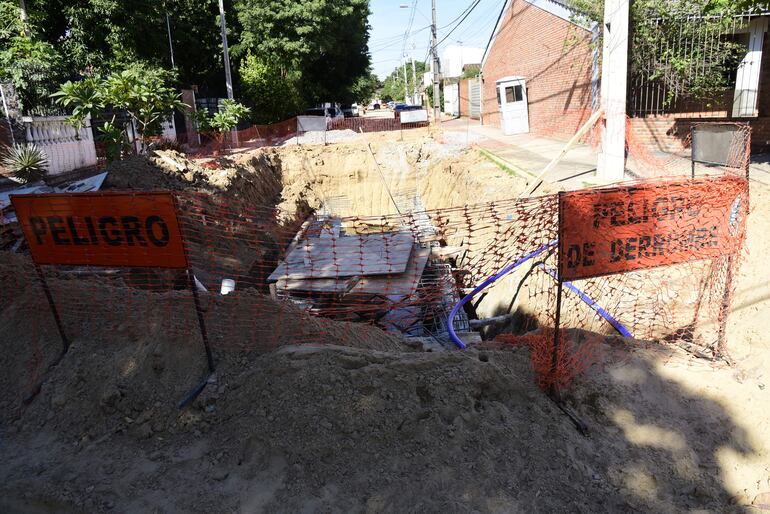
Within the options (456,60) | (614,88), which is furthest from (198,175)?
(456,60)

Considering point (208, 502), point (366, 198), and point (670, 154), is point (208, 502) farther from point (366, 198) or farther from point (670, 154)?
point (366, 198)

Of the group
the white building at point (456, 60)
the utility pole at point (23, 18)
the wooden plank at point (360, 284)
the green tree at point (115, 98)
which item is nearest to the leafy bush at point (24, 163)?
the green tree at point (115, 98)

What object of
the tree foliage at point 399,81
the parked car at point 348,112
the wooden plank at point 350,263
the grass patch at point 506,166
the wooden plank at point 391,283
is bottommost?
the wooden plank at point 391,283

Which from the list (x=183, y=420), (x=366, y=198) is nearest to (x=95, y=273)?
(x=183, y=420)

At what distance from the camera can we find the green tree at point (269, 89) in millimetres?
25875

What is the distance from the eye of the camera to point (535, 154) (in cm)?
1452

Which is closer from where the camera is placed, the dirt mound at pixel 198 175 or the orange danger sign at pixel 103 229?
the orange danger sign at pixel 103 229

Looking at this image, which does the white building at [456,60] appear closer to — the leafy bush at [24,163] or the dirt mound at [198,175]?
the dirt mound at [198,175]

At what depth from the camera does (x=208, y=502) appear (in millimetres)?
2846

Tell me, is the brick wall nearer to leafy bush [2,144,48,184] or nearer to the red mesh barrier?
the red mesh barrier

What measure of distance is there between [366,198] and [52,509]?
1801 cm

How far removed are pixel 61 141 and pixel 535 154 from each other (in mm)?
12720

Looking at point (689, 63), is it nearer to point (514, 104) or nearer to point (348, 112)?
point (514, 104)

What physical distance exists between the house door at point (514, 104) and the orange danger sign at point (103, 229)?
19.0 m
